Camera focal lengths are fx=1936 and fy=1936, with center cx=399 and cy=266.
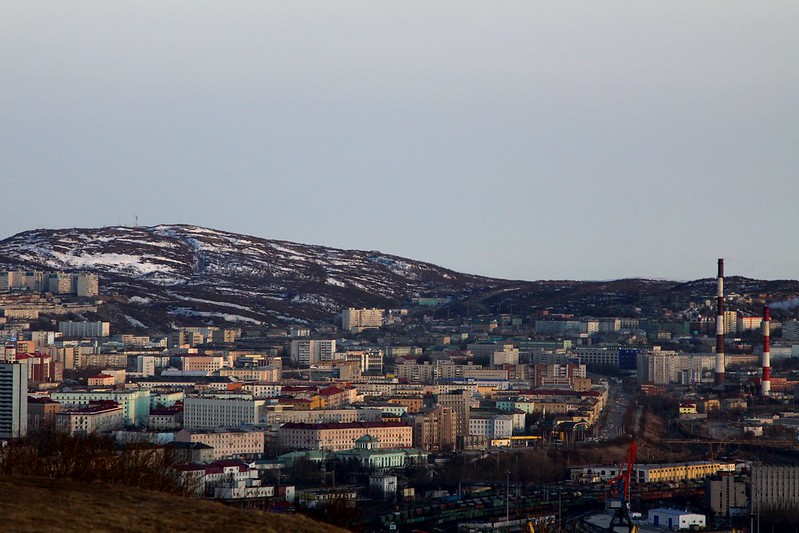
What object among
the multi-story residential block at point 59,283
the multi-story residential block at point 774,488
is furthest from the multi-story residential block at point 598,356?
the multi-story residential block at point 774,488

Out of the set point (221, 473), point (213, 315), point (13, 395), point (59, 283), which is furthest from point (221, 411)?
point (59, 283)

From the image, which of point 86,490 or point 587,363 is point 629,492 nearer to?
point 86,490

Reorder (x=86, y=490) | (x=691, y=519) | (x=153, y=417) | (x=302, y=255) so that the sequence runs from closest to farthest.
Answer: (x=86, y=490), (x=691, y=519), (x=153, y=417), (x=302, y=255)

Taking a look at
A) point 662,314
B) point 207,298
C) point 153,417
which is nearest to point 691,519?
point 153,417

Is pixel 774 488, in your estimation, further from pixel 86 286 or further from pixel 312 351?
pixel 86 286

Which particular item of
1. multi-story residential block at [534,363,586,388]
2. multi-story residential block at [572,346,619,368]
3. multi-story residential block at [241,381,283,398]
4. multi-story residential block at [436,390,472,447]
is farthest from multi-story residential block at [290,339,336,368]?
multi-story residential block at [436,390,472,447]

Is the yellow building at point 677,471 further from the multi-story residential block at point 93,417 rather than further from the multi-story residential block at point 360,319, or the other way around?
the multi-story residential block at point 360,319

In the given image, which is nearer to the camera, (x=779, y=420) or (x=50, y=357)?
(x=779, y=420)
